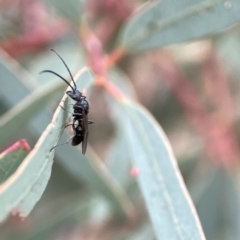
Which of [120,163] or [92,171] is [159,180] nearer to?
[92,171]

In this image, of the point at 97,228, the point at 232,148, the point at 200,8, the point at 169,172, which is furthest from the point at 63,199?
the point at 200,8

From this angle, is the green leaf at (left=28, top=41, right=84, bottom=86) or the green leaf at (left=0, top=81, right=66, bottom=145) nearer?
the green leaf at (left=0, top=81, right=66, bottom=145)

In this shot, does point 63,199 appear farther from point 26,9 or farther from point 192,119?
point 26,9

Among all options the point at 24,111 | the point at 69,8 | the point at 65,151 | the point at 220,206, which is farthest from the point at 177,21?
→ the point at 220,206

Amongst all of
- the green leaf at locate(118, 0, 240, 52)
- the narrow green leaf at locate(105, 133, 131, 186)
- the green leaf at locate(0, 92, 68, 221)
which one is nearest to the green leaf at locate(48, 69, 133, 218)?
the narrow green leaf at locate(105, 133, 131, 186)

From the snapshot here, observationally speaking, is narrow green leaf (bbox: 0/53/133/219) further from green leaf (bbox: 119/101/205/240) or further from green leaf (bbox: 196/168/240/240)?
green leaf (bbox: 196/168/240/240)
